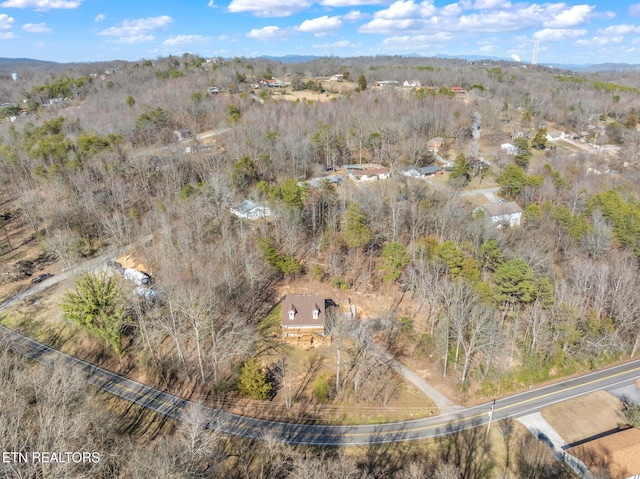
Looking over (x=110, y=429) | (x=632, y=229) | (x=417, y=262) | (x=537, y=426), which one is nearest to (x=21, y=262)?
(x=110, y=429)

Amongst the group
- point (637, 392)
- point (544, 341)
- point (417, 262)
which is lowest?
point (637, 392)

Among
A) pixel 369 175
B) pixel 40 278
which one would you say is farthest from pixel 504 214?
pixel 40 278

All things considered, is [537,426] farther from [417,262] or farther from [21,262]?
[21,262]

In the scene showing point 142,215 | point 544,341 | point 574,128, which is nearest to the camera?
point 544,341

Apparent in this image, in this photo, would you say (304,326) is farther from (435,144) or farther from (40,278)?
(435,144)

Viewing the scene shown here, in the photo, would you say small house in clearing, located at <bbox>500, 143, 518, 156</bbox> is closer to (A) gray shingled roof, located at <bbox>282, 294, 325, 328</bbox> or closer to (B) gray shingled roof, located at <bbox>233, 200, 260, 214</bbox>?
(B) gray shingled roof, located at <bbox>233, 200, 260, 214</bbox>

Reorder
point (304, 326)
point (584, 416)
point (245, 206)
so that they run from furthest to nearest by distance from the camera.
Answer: point (245, 206)
point (304, 326)
point (584, 416)

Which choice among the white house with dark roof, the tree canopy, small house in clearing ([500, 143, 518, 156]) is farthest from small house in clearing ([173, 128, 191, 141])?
small house in clearing ([500, 143, 518, 156])
